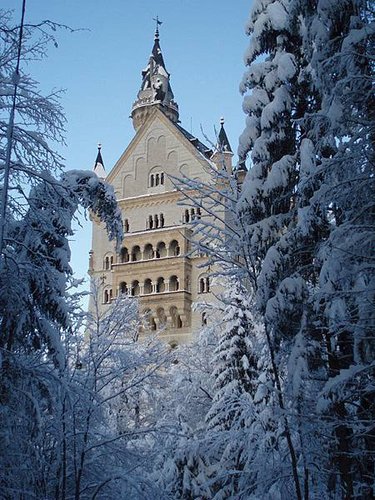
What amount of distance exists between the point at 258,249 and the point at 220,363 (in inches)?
377

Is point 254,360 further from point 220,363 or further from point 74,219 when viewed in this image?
point 74,219

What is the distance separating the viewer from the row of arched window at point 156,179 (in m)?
41.7

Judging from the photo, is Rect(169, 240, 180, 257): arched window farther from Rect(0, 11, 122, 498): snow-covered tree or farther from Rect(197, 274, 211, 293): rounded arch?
Rect(0, 11, 122, 498): snow-covered tree

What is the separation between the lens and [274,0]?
11.0m

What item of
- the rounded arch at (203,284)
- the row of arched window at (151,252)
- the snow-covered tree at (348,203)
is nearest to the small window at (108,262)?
the row of arched window at (151,252)

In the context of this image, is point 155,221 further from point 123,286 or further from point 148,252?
point 123,286

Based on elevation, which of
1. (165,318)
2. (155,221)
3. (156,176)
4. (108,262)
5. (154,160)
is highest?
(154,160)

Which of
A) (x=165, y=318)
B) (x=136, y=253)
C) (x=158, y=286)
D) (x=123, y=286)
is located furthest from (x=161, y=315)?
(x=136, y=253)

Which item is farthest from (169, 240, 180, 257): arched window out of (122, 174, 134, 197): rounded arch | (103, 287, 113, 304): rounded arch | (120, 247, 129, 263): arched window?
(122, 174, 134, 197): rounded arch

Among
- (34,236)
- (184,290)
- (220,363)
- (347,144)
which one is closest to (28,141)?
(34,236)

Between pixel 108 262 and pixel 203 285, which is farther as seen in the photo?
pixel 108 262

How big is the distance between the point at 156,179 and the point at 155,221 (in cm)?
323

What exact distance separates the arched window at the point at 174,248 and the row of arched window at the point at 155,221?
6.98 ft

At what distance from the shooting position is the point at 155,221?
133 feet
